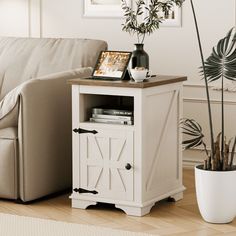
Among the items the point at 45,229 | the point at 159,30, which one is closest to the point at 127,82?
the point at 45,229

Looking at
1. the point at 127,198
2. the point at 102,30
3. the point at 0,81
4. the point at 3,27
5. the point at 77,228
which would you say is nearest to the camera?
the point at 77,228

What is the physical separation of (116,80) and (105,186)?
61cm

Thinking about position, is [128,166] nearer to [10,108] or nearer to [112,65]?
[112,65]

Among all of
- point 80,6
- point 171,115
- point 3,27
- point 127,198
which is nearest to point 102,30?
point 80,6

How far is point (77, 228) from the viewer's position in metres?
4.04

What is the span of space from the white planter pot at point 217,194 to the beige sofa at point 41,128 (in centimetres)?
99

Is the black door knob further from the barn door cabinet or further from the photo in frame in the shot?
the photo in frame

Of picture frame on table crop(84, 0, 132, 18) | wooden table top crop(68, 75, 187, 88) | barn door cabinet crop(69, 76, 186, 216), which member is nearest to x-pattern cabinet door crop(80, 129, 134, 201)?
barn door cabinet crop(69, 76, 186, 216)

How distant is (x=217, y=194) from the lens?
4137 mm

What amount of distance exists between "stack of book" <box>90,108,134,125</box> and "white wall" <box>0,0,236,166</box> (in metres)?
1.17

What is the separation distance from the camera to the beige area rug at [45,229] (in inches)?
155

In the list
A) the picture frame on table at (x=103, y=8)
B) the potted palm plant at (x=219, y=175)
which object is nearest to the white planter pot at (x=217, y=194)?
the potted palm plant at (x=219, y=175)

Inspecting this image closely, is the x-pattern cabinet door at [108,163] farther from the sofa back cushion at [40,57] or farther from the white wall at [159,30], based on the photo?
the white wall at [159,30]

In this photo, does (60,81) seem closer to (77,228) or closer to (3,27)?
(77,228)
